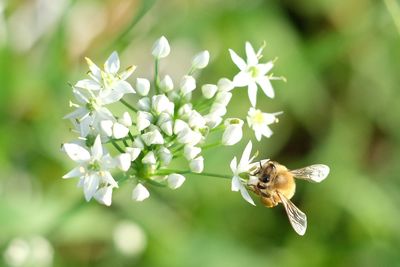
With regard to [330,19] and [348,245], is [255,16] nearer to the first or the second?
[330,19]

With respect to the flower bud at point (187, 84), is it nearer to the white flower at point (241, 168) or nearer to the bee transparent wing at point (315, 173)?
the white flower at point (241, 168)

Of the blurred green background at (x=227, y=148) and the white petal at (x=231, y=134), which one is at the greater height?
the white petal at (x=231, y=134)

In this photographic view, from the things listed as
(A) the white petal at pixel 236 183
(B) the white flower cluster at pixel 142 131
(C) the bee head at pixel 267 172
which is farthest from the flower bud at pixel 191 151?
(C) the bee head at pixel 267 172

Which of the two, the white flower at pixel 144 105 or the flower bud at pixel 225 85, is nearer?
the white flower at pixel 144 105

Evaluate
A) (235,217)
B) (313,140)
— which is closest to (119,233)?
(235,217)

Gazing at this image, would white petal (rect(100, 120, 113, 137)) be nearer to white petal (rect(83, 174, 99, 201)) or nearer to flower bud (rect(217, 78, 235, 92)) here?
white petal (rect(83, 174, 99, 201))

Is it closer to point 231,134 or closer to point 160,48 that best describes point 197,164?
point 231,134
